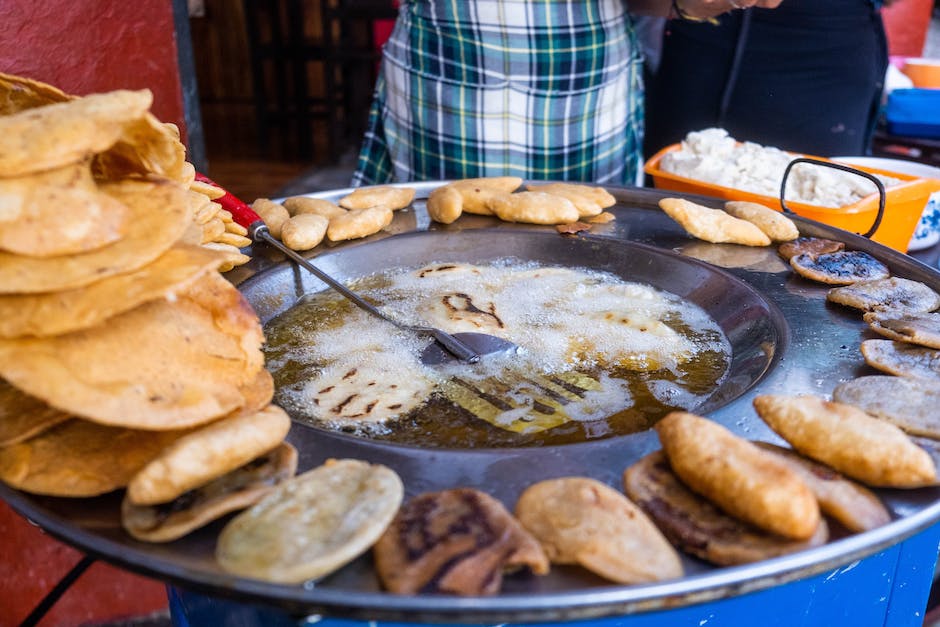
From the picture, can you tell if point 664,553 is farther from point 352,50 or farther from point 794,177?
point 352,50

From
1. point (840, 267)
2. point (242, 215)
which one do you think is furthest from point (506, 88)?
point (840, 267)

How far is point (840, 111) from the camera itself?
10.7 feet

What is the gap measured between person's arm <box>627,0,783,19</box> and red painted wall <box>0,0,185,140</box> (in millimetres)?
1637

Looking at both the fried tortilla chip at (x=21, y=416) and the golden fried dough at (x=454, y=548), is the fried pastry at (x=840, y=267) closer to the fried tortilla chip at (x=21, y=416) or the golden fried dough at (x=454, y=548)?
the golden fried dough at (x=454, y=548)

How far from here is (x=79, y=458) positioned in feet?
3.04

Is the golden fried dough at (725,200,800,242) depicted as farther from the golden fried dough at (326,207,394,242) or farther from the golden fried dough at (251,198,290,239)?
the golden fried dough at (251,198,290,239)

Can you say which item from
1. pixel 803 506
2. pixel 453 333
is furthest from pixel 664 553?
pixel 453 333

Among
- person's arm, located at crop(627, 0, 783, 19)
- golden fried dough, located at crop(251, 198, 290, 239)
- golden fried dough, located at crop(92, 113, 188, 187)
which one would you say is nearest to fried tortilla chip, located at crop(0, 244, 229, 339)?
golden fried dough, located at crop(92, 113, 188, 187)

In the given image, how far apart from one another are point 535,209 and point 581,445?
1050 mm

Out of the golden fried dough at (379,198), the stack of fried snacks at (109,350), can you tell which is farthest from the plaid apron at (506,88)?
the stack of fried snacks at (109,350)

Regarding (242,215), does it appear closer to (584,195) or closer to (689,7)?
(584,195)

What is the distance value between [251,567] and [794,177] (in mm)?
2039

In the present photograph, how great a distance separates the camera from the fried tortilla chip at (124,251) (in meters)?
0.86

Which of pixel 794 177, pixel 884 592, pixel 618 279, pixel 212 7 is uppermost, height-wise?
pixel 212 7
